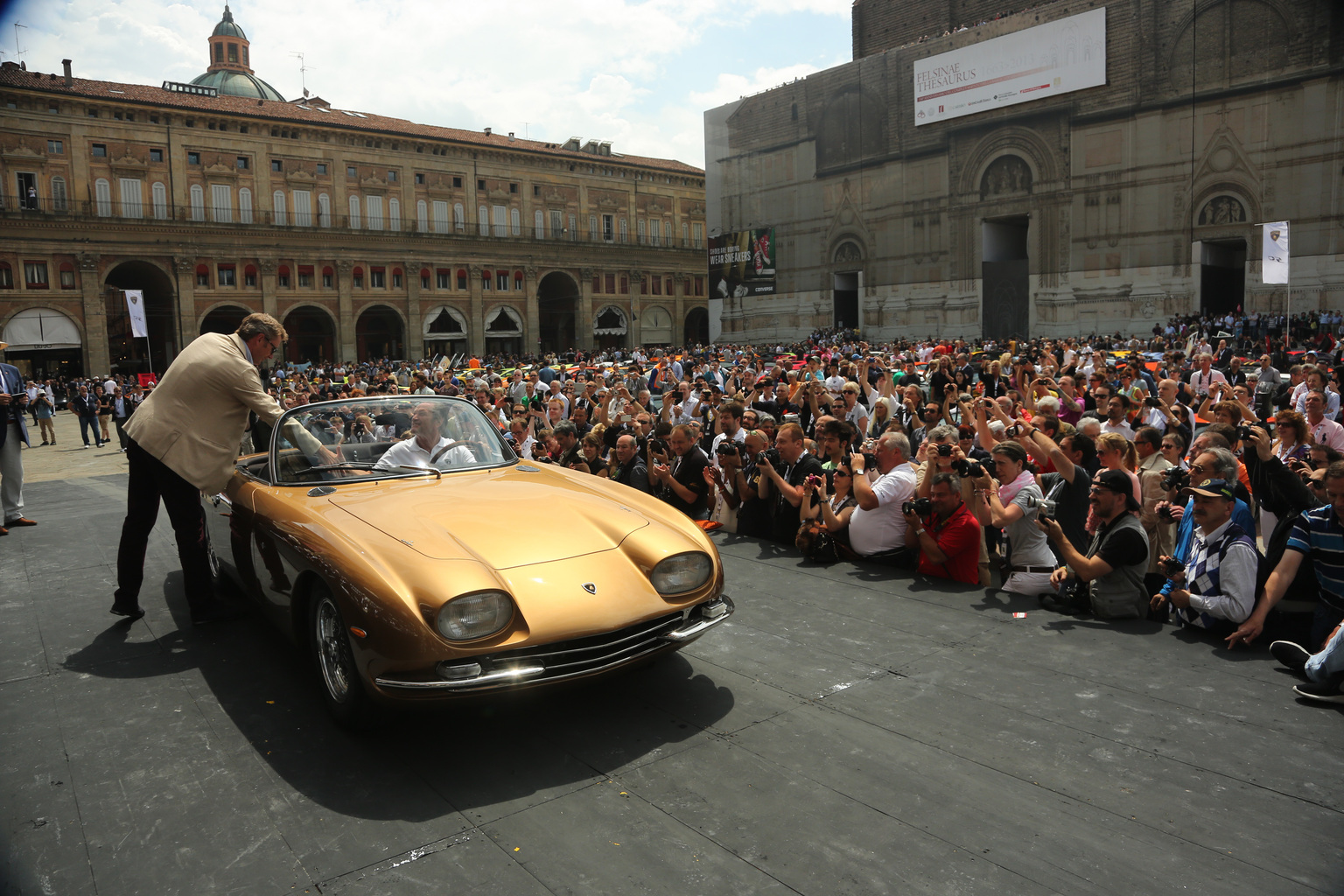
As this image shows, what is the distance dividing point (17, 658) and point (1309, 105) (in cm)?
3994

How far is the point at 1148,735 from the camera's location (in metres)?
3.61

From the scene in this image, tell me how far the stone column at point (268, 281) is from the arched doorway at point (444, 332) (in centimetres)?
921

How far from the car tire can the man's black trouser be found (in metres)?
1.76

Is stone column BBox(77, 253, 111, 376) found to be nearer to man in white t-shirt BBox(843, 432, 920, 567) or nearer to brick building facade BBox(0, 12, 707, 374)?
brick building facade BBox(0, 12, 707, 374)

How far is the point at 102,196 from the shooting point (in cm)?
4519

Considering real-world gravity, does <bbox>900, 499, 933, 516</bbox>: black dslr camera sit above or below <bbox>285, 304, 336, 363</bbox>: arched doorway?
below

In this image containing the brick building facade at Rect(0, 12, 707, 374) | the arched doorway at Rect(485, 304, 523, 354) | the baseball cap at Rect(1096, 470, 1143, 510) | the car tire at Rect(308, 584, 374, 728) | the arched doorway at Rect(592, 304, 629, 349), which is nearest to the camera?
the car tire at Rect(308, 584, 374, 728)

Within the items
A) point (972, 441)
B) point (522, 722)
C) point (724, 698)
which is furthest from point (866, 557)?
point (522, 722)

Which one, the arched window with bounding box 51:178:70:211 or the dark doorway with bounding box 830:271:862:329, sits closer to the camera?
the arched window with bounding box 51:178:70:211

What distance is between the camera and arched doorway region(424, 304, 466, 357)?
5539 centimetres

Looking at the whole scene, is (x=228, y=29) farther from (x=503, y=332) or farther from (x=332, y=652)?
(x=332, y=652)

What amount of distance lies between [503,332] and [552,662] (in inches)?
2237

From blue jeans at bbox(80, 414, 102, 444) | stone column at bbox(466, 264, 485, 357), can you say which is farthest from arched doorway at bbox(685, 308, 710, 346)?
blue jeans at bbox(80, 414, 102, 444)

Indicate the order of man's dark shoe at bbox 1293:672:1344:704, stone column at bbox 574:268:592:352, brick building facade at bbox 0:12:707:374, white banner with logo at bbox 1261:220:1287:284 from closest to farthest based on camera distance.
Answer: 1. man's dark shoe at bbox 1293:672:1344:704
2. white banner with logo at bbox 1261:220:1287:284
3. brick building facade at bbox 0:12:707:374
4. stone column at bbox 574:268:592:352
